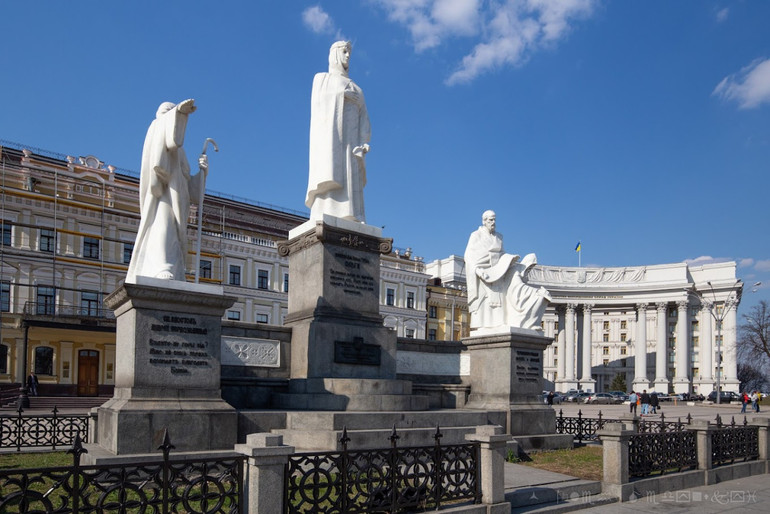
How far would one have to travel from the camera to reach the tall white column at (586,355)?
8906cm

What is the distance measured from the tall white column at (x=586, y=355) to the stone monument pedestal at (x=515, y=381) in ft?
261

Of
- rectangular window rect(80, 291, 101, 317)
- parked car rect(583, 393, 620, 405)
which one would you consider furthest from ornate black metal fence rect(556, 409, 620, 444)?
parked car rect(583, 393, 620, 405)

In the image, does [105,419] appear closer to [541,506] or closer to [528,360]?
[541,506]

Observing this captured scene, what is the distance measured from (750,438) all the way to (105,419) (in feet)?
39.2

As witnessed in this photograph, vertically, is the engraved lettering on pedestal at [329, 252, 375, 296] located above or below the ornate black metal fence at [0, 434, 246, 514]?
above

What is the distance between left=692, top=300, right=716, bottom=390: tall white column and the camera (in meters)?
86.4

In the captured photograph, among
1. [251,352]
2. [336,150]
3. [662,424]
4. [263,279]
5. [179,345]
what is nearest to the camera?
[179,345]

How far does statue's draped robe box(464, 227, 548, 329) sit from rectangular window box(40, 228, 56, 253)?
34.2 metres

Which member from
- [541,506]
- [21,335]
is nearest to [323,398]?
[541,506]

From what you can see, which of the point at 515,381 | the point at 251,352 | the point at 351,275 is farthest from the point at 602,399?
the point at 251,352

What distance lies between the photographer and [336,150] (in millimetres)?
13102

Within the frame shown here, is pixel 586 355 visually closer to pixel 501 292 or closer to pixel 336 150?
pixel 501 292

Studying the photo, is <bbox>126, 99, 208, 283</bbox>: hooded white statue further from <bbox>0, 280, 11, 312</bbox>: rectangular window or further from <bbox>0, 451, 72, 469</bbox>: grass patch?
<bbox>0, 280, 11, 312</bbox>: rectangular window

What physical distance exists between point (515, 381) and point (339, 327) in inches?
162
